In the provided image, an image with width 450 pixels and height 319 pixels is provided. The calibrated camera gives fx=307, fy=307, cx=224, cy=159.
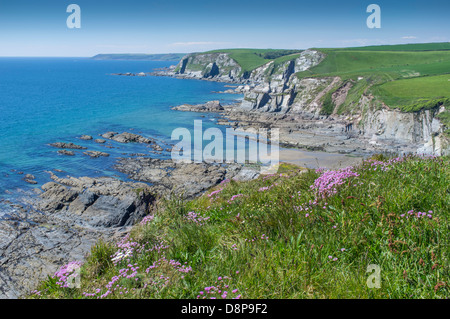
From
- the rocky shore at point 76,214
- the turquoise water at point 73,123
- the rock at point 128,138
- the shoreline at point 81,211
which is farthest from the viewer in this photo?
the rock at point 128,138

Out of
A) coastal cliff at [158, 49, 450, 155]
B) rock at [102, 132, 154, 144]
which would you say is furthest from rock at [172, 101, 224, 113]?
rock at [102, 132, 154, 144]

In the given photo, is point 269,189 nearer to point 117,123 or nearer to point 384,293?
point 384,293

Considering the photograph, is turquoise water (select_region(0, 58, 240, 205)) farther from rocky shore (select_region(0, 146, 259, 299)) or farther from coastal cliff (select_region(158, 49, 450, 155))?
coastal cliff (select_region(158, 49, 450, 155))

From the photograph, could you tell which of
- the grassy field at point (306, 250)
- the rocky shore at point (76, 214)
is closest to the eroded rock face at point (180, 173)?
the rocky shore at point (76, 214)

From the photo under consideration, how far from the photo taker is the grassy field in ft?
13.6

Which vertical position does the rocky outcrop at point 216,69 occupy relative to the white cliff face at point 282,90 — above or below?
above

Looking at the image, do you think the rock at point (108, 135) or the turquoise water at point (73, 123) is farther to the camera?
the rock at point (108, 135)

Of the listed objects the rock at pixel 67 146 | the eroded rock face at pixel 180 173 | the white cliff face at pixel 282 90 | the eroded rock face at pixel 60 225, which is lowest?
the eroded rock face at pixel 60 225

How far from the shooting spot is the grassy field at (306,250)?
4156 millimetres

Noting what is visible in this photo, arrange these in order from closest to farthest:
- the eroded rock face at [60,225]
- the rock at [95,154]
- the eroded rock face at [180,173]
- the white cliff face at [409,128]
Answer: the eroded rock face at [60,225] < the eroded rock face at [180,173] < the rock at [95,154] < the white cliff face at [409,128]

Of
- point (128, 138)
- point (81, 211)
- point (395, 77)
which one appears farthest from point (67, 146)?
point (395, 77)

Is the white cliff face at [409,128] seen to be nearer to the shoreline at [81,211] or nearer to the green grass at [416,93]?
the green grass at [416,93]

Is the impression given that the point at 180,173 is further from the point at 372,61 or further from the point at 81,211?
the point at 372,61
